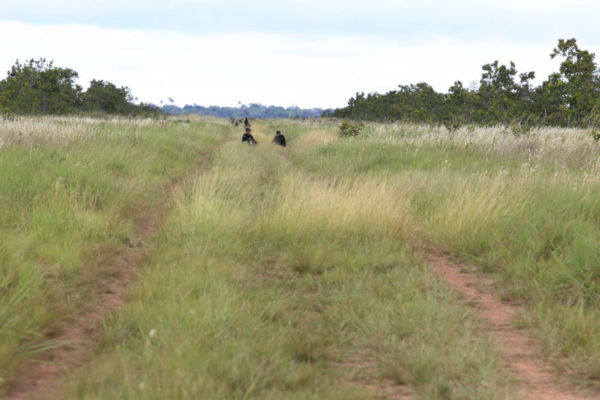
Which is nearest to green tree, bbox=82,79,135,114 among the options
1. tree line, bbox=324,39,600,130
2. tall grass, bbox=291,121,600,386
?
tree line, bbox=324,39,600,130

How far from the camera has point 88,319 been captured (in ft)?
11.3

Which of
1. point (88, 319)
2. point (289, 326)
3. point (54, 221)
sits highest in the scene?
point (54, 221)

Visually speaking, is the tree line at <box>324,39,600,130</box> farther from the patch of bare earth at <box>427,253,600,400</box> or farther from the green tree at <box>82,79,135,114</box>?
the green tree at <box>82,79,135,114</box>

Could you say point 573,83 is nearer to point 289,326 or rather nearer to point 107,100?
point 289,326

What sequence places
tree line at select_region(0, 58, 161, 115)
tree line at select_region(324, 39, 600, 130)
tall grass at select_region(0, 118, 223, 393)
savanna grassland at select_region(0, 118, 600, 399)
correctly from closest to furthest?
savanna grassland at select_region(0, 118, 600, 399)
tall grass at select_region(0, 118, 223, 393)
tree line at select_region(324, 39, 600, 130)
tree line at select_region(0, 58, 161, 115)

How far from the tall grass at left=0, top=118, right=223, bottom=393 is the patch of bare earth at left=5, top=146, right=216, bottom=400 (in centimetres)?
5

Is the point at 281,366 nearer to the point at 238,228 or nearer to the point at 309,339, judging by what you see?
the point at 309,339

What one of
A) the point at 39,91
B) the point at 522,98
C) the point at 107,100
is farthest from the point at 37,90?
the point at 522,98

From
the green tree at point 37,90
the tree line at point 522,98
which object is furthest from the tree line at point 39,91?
the tree line at point 522,98

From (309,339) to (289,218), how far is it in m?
3.05

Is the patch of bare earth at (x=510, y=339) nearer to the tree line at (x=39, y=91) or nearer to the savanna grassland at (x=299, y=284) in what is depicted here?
the savanna grassland at (x=299, y=284)

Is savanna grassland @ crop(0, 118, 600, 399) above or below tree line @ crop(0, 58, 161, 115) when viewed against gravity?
below

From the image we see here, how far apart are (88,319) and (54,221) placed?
2188mm

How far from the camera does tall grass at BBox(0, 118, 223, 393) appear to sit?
10.1 ft
